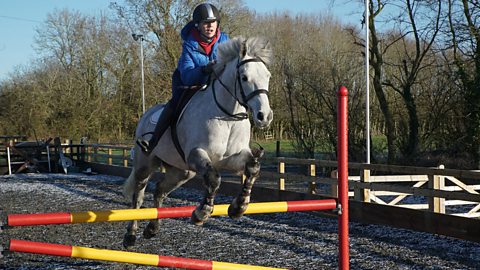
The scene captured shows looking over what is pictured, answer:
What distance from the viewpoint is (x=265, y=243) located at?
27.5ft

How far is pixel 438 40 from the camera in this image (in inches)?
739

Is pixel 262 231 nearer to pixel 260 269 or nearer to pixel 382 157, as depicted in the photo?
pixel 260 269

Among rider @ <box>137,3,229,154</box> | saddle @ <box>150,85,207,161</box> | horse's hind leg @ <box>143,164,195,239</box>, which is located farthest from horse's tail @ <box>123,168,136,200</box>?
saddle @ <box>150,85,207,161</box>

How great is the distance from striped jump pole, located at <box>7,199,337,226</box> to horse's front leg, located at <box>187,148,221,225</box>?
0.06 m

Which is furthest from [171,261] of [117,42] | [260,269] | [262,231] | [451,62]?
[117,42]

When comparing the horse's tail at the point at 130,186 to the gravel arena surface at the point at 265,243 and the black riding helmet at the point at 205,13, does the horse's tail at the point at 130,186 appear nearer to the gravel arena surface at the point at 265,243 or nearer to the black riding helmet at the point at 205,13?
the gravel arena surface at the point at 265,243

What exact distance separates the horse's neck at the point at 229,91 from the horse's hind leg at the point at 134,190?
A: 2104 mm

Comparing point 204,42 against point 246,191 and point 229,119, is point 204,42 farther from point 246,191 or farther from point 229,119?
point 246,191

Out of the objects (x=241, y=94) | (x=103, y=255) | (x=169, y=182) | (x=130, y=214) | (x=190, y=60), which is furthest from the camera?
(x=169, y=182)

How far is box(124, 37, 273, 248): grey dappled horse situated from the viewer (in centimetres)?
425

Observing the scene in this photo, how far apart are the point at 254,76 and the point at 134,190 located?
2.92m

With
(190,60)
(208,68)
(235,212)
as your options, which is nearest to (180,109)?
(190,60)

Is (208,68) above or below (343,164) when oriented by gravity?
above

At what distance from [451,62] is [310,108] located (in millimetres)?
5129
